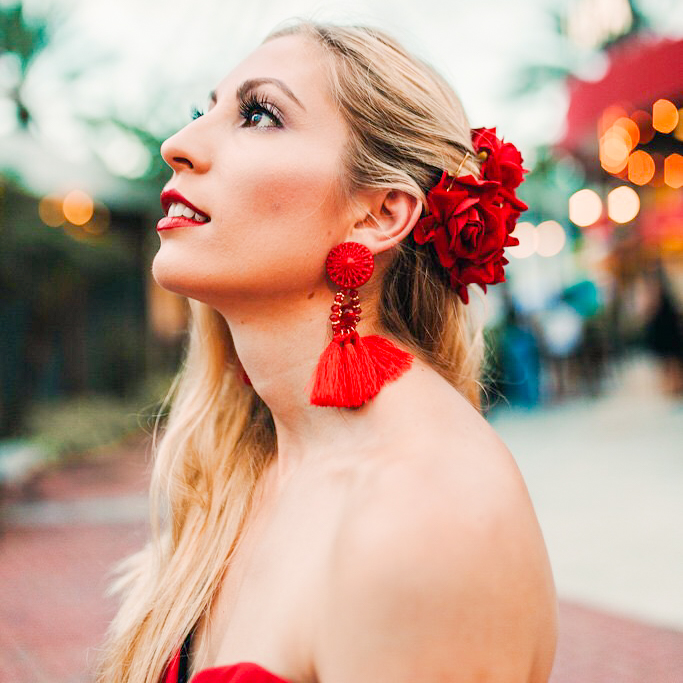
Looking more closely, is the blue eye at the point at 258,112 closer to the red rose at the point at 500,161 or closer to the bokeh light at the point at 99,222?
the red rose at the point at 500,161

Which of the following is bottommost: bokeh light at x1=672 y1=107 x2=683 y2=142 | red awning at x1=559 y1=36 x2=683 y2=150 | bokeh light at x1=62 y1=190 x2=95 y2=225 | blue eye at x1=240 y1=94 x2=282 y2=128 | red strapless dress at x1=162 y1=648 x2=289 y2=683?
red strapless dress at x1=162 y1=648 x2=289 y2=683

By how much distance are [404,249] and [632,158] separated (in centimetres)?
1031

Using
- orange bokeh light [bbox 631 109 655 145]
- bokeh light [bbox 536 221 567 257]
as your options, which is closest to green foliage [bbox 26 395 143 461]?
orange bokeh light [bbox 631 109 655 145]

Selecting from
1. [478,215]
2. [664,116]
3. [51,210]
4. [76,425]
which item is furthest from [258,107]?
[51,210]

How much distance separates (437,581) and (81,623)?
4195mm

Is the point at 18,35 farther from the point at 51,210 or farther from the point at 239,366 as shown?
the point at 239,366

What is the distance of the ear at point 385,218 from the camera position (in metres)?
1.68

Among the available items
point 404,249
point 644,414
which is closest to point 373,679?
point 404,249

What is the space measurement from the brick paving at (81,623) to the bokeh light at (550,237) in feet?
59.1

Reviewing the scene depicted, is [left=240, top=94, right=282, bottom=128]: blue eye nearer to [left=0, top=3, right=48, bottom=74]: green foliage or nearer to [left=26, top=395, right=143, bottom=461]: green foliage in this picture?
[left=26, top=395, right=143, bottom=461]: green foliage

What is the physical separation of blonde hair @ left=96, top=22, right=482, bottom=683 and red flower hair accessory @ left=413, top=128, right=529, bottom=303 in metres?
0.05

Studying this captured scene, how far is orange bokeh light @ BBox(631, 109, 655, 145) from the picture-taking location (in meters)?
9.41

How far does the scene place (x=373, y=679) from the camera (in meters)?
1.14

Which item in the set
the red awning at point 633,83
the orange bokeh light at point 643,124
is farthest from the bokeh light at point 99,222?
the orange bokeh light at point 643,124
